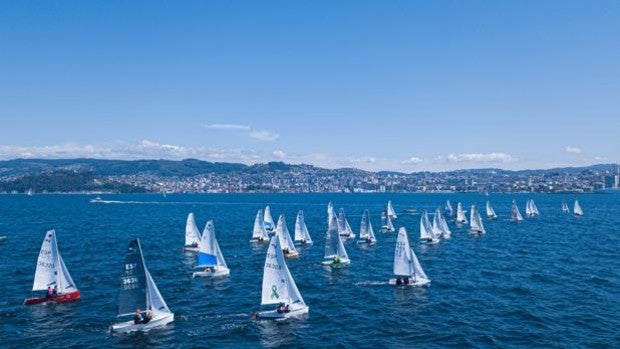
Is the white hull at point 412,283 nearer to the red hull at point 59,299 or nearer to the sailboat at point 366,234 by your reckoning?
the red hull at point 59,299

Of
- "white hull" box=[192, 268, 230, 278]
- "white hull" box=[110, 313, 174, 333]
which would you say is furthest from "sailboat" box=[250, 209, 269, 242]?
"white hull" box=[110, 313, 174, 333]

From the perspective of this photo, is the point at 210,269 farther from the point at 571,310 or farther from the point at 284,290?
the point at 571,310

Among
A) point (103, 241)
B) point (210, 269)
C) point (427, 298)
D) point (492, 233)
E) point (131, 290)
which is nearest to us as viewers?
point (131, 290)

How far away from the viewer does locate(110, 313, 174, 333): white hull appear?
4044cm

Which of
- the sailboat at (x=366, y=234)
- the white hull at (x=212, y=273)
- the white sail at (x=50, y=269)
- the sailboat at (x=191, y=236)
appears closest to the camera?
the white sail at (x=50, y=269)

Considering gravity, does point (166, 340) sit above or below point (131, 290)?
below

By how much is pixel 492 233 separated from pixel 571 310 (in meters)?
72.8

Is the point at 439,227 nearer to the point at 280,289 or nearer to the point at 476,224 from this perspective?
Answer: the point at 476,224

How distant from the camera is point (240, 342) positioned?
39125 mm

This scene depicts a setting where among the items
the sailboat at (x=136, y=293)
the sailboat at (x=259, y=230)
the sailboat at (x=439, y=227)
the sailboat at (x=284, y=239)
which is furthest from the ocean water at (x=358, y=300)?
the sailboat at (x=439, y=227)

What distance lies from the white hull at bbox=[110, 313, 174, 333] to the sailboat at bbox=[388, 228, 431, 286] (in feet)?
85.5

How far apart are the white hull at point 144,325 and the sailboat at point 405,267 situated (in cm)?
2607

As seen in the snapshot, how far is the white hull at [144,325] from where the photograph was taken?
4044 centimetres

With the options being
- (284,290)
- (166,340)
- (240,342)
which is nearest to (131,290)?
(166,340)
